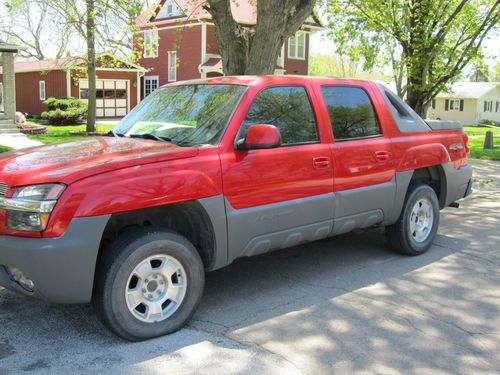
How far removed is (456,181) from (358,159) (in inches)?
79.8

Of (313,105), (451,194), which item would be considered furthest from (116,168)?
(451,194)

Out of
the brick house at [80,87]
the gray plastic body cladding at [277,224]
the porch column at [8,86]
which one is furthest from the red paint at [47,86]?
the gray plastic body cladding at [277,224]

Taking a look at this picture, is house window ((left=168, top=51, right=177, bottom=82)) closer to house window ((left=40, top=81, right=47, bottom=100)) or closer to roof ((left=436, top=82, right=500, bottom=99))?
house window ((left=40, top=81, right=47, bottom=100))

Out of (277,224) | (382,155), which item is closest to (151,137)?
(277,224)

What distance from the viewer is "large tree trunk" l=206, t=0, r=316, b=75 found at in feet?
27.4

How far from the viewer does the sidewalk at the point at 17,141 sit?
18312mm

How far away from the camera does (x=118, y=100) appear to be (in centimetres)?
3925

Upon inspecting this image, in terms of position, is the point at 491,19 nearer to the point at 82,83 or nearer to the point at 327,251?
the point at 327,251

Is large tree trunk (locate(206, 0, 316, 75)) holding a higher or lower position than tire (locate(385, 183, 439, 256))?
higher

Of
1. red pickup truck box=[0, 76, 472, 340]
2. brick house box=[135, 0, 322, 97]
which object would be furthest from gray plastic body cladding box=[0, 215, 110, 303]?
brick house box=[135, 0, 322, 97]

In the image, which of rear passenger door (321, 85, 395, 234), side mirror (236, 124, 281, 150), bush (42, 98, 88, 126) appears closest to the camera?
side mirror (236, 124, 281, 150)

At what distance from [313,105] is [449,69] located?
37.6ft

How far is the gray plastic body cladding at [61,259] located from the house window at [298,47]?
121 ft

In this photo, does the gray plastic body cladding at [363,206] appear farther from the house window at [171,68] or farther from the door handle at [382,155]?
the house window at [171,68]
